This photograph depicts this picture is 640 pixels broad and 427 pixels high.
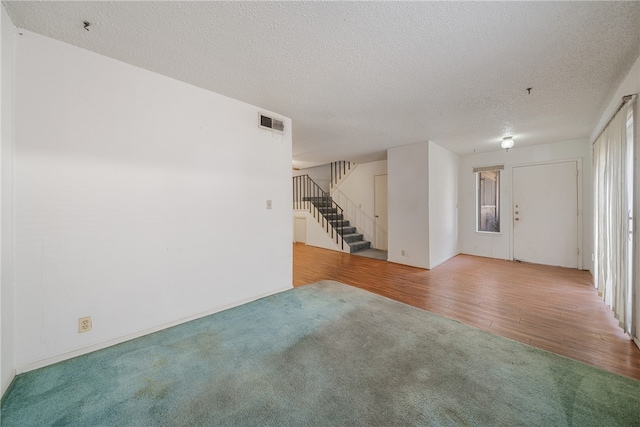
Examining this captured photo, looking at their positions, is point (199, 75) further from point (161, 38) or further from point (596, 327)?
point (596, 327)

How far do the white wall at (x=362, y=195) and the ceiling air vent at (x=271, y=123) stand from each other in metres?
3.94

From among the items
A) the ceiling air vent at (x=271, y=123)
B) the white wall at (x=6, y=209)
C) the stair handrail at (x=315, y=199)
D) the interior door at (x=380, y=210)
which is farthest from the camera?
the stair handrail at (x=315, y=199)

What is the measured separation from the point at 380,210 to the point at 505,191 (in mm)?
2892

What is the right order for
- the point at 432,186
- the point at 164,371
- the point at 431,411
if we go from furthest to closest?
the point at 432,186
the point at 164,371
the point at 431,411

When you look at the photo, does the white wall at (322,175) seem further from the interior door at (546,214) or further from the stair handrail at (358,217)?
the interior door at (546,214)

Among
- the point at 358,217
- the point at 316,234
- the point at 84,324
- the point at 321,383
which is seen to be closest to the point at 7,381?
the point at 84,324

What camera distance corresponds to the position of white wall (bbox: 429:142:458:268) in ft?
16.0

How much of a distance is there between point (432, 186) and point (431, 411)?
4146mm

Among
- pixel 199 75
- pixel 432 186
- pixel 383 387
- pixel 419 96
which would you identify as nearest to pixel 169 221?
pixel 199 75

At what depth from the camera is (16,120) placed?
178 centimetres

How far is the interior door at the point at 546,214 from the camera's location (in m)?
4.84

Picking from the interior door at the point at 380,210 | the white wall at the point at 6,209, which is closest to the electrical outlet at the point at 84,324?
the white wall at the point at 6,209

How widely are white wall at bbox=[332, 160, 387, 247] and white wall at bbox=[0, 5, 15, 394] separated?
6.35 metres

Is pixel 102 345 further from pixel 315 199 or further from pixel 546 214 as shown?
pixel 546 214
